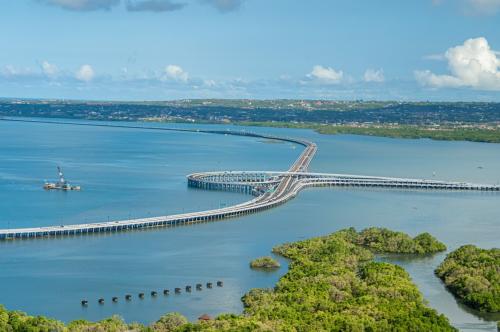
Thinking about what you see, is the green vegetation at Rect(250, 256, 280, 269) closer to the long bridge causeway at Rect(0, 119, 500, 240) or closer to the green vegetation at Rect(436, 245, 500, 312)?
the green vegetation at Rect(436, 245, 500, 312)

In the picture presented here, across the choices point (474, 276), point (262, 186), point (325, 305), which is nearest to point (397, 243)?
point (474, 276)

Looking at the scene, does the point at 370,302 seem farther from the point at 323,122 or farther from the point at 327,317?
the point at 323,122

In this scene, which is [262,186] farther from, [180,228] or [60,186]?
[180,228]

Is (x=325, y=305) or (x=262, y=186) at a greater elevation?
(x=325, y=305)

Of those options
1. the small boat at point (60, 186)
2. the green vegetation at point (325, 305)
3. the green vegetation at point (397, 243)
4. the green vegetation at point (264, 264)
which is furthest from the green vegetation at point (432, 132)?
the green vegetation at point (325, 305)

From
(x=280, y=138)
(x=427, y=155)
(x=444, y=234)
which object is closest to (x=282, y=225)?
(x=444, y=234)

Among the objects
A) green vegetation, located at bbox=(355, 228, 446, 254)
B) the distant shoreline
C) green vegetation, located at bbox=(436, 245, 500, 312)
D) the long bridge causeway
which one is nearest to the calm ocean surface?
green vegetation, located at bbox=(436, 245, 500, 312)

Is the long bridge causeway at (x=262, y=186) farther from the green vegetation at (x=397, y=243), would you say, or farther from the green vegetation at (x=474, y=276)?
the green vegetation at (x=474, y=276)
